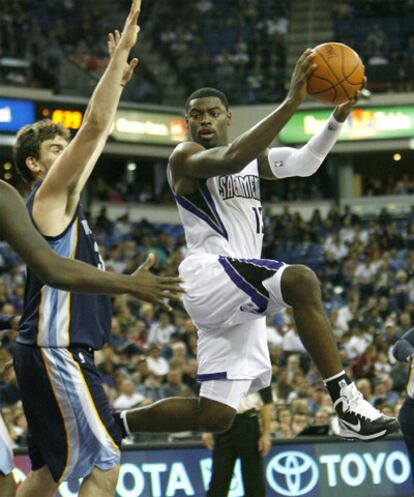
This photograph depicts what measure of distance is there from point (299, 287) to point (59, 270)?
2.02 metres

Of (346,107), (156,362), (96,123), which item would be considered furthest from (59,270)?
(156,362)

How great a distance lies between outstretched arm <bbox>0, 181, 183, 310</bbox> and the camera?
13.6 feet

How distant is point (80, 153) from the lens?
4.82 meters

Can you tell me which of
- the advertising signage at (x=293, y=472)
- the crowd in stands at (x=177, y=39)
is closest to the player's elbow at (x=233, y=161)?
the advertising signage at (x=293, y=472)

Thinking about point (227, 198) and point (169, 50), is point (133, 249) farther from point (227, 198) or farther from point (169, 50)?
point (227, 198)

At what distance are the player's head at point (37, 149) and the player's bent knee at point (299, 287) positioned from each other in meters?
1.43

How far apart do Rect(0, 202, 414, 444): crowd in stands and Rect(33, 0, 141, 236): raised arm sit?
11.5 feet

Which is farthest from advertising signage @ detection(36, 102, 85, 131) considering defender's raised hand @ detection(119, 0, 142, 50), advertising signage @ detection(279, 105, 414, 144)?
defender's raised hand @ detection(119, 0, 142, 50)

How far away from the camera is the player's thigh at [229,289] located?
5965 mm

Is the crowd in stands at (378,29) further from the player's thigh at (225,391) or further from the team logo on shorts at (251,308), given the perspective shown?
the team logo on shorts at (251,308)

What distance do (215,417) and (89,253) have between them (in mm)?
1603

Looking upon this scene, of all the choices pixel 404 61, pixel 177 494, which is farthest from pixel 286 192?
pixel 177 494

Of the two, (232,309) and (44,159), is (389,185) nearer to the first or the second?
(232,309)

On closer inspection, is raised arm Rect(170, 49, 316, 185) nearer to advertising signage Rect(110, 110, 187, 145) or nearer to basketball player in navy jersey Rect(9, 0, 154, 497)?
basketball player in navy jersey Rect(9, 0, 154, 497)
